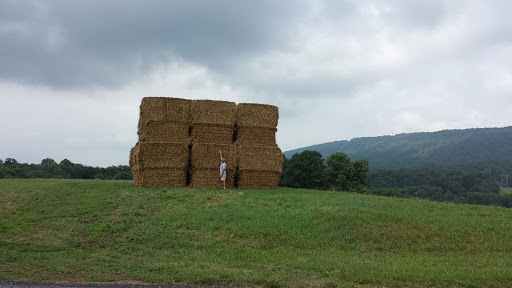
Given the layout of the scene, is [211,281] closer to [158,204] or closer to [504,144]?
[158,204]

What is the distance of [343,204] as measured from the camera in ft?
55.8

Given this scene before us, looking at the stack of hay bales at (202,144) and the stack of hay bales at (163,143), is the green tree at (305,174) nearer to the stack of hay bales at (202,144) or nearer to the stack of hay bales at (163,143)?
the stack of hay bales at (202,144)

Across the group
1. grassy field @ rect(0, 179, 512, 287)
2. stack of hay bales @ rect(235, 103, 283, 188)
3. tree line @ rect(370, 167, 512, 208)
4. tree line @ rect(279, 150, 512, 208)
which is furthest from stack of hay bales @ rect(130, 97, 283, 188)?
tree line @ rect(370, 167, 512, 208)

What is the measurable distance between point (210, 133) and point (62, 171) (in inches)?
1051

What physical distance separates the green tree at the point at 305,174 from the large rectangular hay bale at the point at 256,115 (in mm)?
29189

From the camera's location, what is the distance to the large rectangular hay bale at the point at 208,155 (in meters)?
21.3

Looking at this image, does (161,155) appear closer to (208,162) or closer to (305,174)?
(208,162)

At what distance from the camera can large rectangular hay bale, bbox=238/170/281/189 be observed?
73.6ft

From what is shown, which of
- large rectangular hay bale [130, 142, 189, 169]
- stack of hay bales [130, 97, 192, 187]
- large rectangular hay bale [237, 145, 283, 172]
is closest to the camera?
large rectangular hay bale [130, 142, 189, 169]

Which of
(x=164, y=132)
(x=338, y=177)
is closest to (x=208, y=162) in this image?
(x=164, y=132)

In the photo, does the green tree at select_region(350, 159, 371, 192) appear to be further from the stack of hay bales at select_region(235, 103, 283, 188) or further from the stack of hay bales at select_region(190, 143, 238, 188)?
the stack of hay bales at select_region(190, 143, 238, 188)

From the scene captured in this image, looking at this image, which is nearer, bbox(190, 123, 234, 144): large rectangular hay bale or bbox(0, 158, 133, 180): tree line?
bbox(190, 123, 234, 144): large rectangular hay bale

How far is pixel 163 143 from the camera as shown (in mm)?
21062

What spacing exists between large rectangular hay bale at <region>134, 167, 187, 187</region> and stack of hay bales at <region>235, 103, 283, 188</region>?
3.17 m
